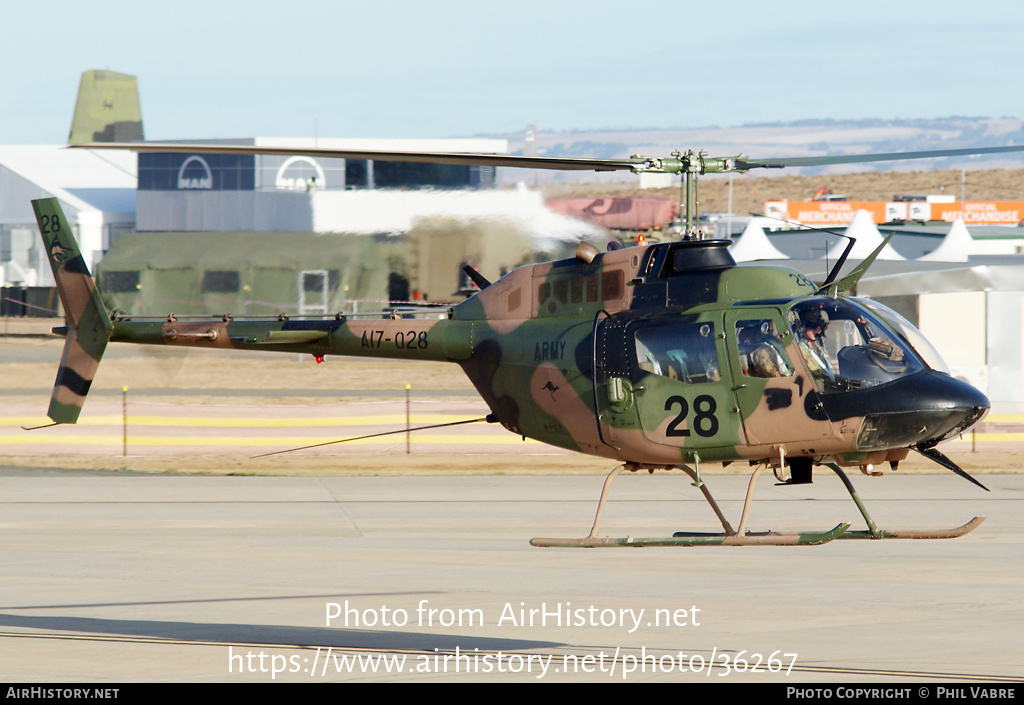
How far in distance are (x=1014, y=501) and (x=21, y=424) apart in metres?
23.4

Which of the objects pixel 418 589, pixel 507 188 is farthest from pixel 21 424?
pixel 418 589

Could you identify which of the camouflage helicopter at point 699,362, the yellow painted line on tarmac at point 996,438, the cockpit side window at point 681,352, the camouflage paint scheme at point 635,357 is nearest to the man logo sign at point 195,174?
the yellow painted line on tarmac at point 996,438

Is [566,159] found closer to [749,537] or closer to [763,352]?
[763,352]

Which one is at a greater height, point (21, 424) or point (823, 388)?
point (823, 388)

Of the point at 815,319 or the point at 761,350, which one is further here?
the point at 761,350

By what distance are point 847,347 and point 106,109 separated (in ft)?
206

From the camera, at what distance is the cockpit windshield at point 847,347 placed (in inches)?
437

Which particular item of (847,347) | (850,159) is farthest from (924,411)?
(850,159)

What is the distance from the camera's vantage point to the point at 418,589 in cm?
1579

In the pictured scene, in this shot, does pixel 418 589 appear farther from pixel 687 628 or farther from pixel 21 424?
pixel 21 424

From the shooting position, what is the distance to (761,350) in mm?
11539

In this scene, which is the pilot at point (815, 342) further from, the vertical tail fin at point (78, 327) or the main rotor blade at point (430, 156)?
the vertical tail fin at point (78, 327)

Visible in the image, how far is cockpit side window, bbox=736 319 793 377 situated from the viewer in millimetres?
11461

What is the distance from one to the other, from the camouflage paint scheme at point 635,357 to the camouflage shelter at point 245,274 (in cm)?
2079
